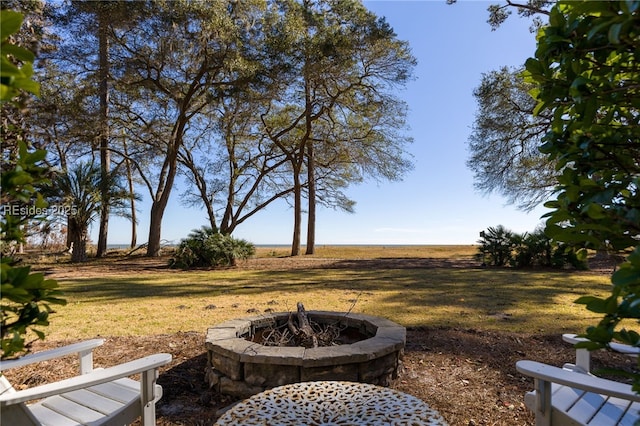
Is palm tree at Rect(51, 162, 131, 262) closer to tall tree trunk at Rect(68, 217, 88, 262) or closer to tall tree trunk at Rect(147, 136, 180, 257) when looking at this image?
tall tree trunk at Rect(68, 217, 88, 262)

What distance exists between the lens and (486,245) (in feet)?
34.1

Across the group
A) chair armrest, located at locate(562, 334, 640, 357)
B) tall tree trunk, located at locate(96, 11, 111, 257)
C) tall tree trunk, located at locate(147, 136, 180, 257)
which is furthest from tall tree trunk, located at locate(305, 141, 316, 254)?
chair armrest, located at locate(562, 334, 640, 357)

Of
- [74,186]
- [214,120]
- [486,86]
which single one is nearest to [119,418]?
[74,186]

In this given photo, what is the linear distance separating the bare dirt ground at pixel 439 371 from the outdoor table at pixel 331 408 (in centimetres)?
77

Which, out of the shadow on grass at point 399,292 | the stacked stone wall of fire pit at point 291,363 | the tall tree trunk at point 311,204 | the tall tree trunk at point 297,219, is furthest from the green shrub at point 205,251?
the stacked stone wall of fire pit at point 291,363

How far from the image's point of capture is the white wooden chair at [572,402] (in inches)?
61.9

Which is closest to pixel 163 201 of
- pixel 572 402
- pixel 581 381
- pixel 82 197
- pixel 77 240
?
pixel 82 197

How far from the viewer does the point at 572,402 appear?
184cm

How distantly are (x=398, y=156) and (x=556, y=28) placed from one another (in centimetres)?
1470

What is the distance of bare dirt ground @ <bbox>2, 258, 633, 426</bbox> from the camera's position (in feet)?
8.17

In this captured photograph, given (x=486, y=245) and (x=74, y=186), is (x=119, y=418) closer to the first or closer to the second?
(x=486, y=245)

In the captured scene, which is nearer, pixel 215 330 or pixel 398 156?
pixel 215 330

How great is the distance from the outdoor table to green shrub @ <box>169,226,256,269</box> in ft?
28.8

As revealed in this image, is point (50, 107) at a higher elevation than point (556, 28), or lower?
higher
